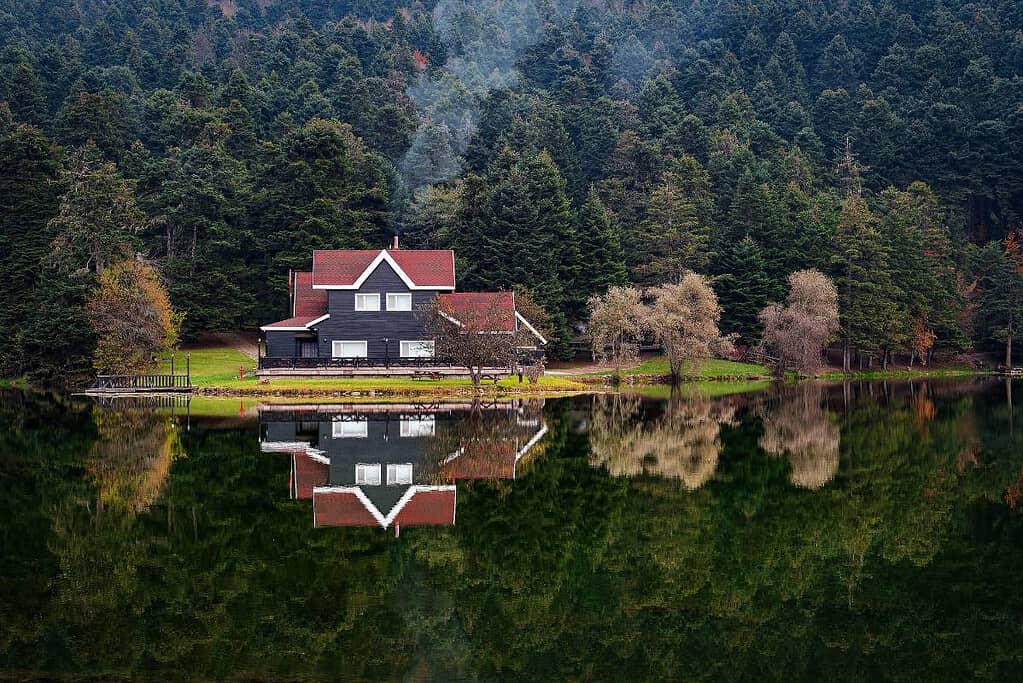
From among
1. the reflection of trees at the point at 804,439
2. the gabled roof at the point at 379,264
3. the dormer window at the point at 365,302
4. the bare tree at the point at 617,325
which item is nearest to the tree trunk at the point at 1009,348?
the bare tree at the point at 617,325

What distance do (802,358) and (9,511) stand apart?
5880 cm

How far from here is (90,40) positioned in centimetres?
15138

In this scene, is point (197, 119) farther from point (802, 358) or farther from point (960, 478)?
point (960, 478)

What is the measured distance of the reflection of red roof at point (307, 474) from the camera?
28953 mm

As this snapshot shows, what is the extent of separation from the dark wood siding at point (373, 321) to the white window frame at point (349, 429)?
23.8 meters

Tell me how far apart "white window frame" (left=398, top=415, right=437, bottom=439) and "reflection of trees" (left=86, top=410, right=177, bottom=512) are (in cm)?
781

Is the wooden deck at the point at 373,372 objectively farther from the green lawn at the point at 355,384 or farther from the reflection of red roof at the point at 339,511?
the reflection of red roof at the point at 339,511

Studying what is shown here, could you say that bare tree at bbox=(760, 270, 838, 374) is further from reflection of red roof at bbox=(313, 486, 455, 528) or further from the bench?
reflection of red roof at bbox=(313, 486, 455, 528)

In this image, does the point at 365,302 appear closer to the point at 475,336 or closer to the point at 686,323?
the point at 475,336

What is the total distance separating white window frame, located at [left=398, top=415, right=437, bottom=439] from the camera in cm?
4169

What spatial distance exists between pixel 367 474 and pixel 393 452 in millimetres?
4617

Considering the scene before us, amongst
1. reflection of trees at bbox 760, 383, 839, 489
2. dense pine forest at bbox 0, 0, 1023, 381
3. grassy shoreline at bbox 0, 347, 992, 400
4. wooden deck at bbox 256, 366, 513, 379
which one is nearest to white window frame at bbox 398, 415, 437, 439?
grassy shoreline at bbox 0, 347, 992, 400

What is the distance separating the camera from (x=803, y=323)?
247 feet

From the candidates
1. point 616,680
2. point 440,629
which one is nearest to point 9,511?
point 440,629
